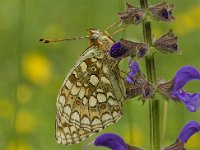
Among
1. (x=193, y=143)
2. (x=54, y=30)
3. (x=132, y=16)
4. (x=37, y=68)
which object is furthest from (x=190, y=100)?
(x=54, y=30)

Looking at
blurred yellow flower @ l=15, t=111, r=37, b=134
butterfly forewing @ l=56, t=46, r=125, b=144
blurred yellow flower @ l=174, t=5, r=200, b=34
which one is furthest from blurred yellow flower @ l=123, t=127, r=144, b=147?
butterfly forewing @ l=56, t=46, r=125, b=144

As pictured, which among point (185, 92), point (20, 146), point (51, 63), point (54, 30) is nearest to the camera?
point (185, 92)

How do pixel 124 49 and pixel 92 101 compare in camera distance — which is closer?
pixel 124 49

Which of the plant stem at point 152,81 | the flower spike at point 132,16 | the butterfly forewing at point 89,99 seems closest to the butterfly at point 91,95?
the butterfly forewing at point 89,99

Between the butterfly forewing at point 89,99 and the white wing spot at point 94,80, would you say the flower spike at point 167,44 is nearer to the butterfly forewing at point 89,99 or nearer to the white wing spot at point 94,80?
the butterfly forewing at point 89,99

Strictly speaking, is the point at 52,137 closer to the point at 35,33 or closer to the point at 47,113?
the point at 47,113

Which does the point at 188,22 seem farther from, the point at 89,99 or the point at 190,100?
the point at 190,100

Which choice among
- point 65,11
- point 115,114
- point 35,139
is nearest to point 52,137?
point 35,139
